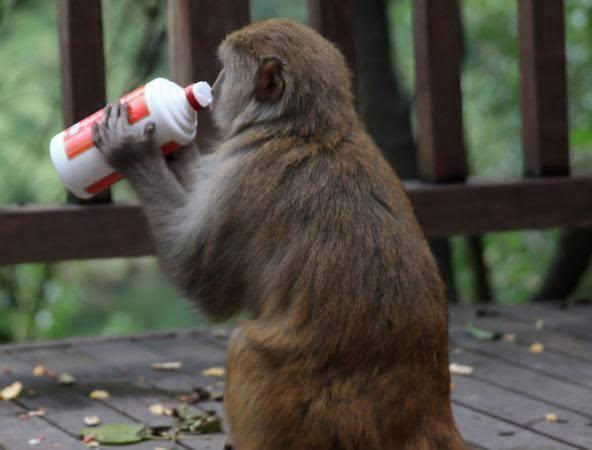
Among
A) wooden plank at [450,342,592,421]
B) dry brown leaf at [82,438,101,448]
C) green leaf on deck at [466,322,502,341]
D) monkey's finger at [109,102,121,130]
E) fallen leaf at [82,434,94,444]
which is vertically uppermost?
monkey's finger at [109,102,121,130]

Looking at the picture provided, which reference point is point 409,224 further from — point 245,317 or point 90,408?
point 90,408

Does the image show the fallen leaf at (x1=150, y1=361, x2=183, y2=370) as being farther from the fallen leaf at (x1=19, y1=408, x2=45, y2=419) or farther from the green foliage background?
the green foliage background

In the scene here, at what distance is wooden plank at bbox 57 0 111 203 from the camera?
397 centimetres

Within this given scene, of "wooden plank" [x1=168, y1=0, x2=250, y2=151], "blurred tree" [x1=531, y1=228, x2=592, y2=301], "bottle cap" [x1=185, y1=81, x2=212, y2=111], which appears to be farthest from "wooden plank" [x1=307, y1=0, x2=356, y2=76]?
"blurred tree" [x1=531, y1=228, x2=592, y2=301]

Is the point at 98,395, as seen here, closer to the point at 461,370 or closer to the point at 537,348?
the point at 461,370

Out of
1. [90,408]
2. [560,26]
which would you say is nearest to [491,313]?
[560,26]

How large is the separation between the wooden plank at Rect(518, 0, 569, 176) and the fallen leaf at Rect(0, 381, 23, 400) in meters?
2.19

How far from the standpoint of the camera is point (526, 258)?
8297mm

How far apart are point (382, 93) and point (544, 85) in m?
1.23

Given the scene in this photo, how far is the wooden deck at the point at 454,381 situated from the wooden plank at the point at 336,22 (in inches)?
46.7

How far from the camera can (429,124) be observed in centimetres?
441

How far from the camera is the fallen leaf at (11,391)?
3795mm

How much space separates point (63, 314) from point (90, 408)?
278 cm

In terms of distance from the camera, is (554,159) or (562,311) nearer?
(554,159)
